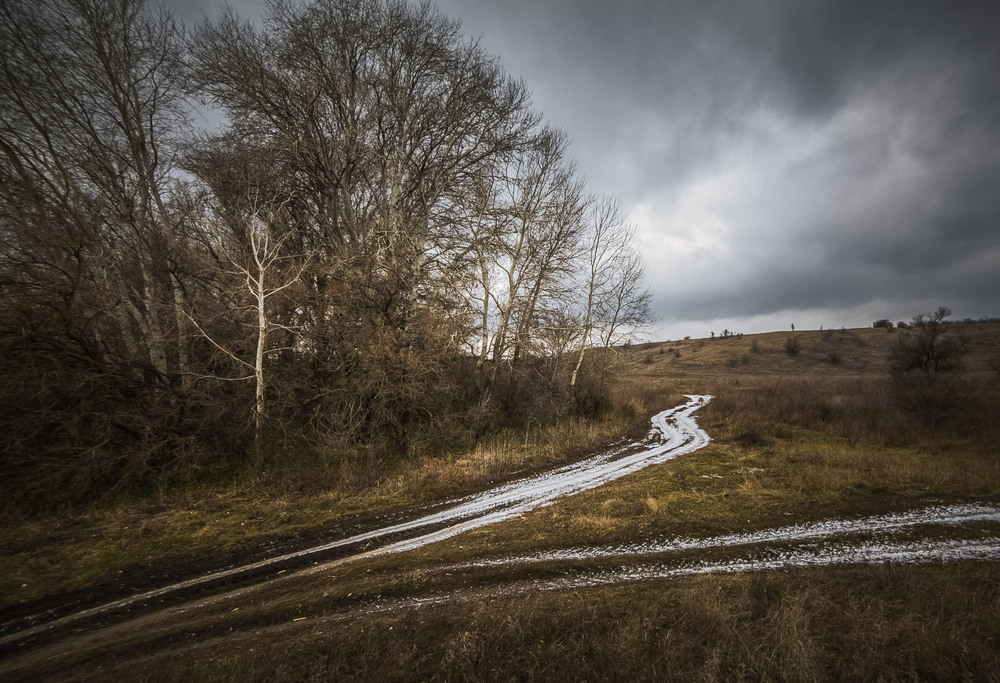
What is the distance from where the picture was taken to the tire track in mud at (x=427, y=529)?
4.13 meters

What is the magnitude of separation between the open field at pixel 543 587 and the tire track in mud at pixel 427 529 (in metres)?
0.38

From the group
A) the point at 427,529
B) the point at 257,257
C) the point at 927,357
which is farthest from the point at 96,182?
the point at 927,357

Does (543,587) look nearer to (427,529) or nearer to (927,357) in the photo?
(427,529)

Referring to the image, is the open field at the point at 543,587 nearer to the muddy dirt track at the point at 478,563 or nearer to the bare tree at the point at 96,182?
the muddy dirt track at the point at 478,563

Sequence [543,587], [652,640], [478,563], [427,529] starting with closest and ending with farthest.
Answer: [652,640] < [543,587] < [478,563] < [427,529]

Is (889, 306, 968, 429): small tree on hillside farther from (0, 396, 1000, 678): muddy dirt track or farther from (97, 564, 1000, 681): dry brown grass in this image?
(97, 564, 1000, 681): dry brown grass

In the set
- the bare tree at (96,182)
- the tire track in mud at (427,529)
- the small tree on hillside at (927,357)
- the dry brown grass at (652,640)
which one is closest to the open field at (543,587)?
the dry brown grass at (652,640)

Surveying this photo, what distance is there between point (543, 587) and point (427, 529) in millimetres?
2691

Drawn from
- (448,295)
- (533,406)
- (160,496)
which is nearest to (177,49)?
(448,295)

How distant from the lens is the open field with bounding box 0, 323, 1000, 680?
3.19 meters

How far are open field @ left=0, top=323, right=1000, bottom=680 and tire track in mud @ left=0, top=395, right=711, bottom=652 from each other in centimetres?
38

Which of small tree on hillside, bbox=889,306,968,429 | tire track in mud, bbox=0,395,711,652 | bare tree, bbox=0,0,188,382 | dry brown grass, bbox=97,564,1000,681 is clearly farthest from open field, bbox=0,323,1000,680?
small tree on hillside, bbox=889,306,968,429

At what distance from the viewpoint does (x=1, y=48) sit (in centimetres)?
788

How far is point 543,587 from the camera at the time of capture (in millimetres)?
4457
